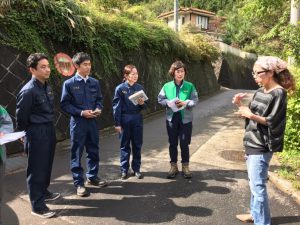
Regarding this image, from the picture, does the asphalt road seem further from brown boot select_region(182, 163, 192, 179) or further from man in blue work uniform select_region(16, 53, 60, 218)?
man in blue work uniform select_region(16, 53, 60, 218)

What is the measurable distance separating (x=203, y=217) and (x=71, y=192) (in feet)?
6.58

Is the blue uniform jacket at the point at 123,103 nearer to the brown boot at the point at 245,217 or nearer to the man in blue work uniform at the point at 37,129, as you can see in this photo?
the man in blue work uniform at the point at 37,129

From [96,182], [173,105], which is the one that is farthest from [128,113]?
[96,182]

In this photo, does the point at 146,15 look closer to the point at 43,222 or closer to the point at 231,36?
the point at 43,222

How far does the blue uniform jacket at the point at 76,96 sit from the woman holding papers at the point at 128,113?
0.67m

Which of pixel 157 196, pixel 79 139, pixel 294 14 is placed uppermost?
pixel 294 14

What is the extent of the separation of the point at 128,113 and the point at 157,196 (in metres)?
1.45

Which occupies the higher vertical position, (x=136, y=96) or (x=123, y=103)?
(x=136, y=96)

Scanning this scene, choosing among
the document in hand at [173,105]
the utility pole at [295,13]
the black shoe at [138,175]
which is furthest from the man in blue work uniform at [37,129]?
the utility pole at [295,13]

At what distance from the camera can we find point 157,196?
5.26 m

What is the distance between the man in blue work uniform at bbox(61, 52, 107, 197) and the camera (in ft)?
16.9

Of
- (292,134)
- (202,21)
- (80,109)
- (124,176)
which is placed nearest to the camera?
(80,109)

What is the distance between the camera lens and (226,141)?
9047 mm

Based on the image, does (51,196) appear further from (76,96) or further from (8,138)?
(8,138)
